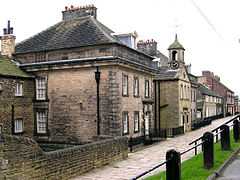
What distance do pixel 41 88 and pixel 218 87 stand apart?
66.6 metres

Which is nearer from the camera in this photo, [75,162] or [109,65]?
[75,162]

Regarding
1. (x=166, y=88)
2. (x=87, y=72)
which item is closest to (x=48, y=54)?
(x=87, y=72)

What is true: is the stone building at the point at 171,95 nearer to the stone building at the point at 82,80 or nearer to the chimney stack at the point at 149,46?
the chimney stack at the point at 149,46

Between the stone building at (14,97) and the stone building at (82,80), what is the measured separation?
0.61 meters

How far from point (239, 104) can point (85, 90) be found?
10487 cm

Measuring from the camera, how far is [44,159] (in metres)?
12.2

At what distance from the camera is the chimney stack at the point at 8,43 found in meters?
26.1

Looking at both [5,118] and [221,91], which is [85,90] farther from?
[221,91]

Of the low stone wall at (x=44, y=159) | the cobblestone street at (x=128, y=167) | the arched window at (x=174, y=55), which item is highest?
the arched window at (x=174, y=55)

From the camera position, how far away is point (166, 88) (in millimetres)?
37625

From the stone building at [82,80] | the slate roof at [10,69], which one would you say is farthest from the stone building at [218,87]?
the slate roof at [10,69]

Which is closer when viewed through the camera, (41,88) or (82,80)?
(82,80)

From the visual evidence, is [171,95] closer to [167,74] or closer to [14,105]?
[167,74]

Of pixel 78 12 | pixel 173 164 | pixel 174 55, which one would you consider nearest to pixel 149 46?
pixel 174 55
